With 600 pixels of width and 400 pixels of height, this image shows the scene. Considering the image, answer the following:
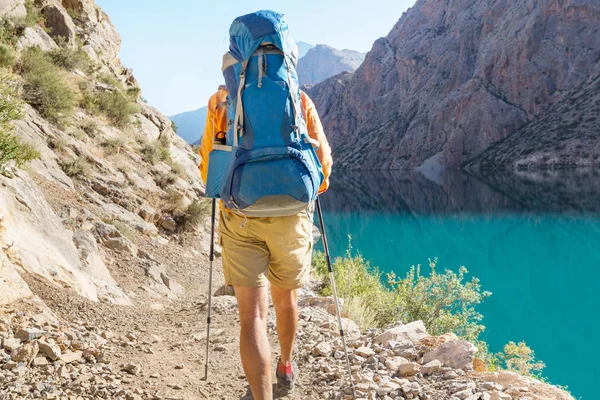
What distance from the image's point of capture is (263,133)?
2.06m

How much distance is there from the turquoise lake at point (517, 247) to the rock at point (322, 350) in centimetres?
627

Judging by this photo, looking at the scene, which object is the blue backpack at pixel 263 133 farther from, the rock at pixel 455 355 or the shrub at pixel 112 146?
the shrub at pixel 112 146

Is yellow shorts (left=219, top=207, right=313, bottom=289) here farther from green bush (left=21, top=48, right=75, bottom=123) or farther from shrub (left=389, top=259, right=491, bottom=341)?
green bush (left=21, top=48, right=75, bottom=123)

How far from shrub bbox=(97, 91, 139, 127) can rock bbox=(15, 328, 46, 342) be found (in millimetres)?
8098

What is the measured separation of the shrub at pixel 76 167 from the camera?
22.3 ft

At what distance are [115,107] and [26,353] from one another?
8.60 metres

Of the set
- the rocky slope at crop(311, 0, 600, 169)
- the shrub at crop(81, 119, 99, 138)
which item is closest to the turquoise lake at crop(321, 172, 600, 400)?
the shrub at crop(81, 119, 99, 138)

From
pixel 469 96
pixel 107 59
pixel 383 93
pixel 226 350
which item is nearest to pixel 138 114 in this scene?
pixel 107 59

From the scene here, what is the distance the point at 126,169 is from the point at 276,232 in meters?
6.89

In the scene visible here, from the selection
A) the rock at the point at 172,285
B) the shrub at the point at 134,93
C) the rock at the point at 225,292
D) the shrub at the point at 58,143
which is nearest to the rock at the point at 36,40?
the shrub at the point at 134,93

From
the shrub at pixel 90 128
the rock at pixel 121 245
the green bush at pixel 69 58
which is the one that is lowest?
the rock at pixel 121 245

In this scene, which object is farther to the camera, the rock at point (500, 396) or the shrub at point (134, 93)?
the shrub at point (134, 93)

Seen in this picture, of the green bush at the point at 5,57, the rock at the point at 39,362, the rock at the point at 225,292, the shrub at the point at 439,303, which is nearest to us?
the rock at the point at 39,362

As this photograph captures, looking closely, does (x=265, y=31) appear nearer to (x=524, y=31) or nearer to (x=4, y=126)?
(x=4, y=126)
